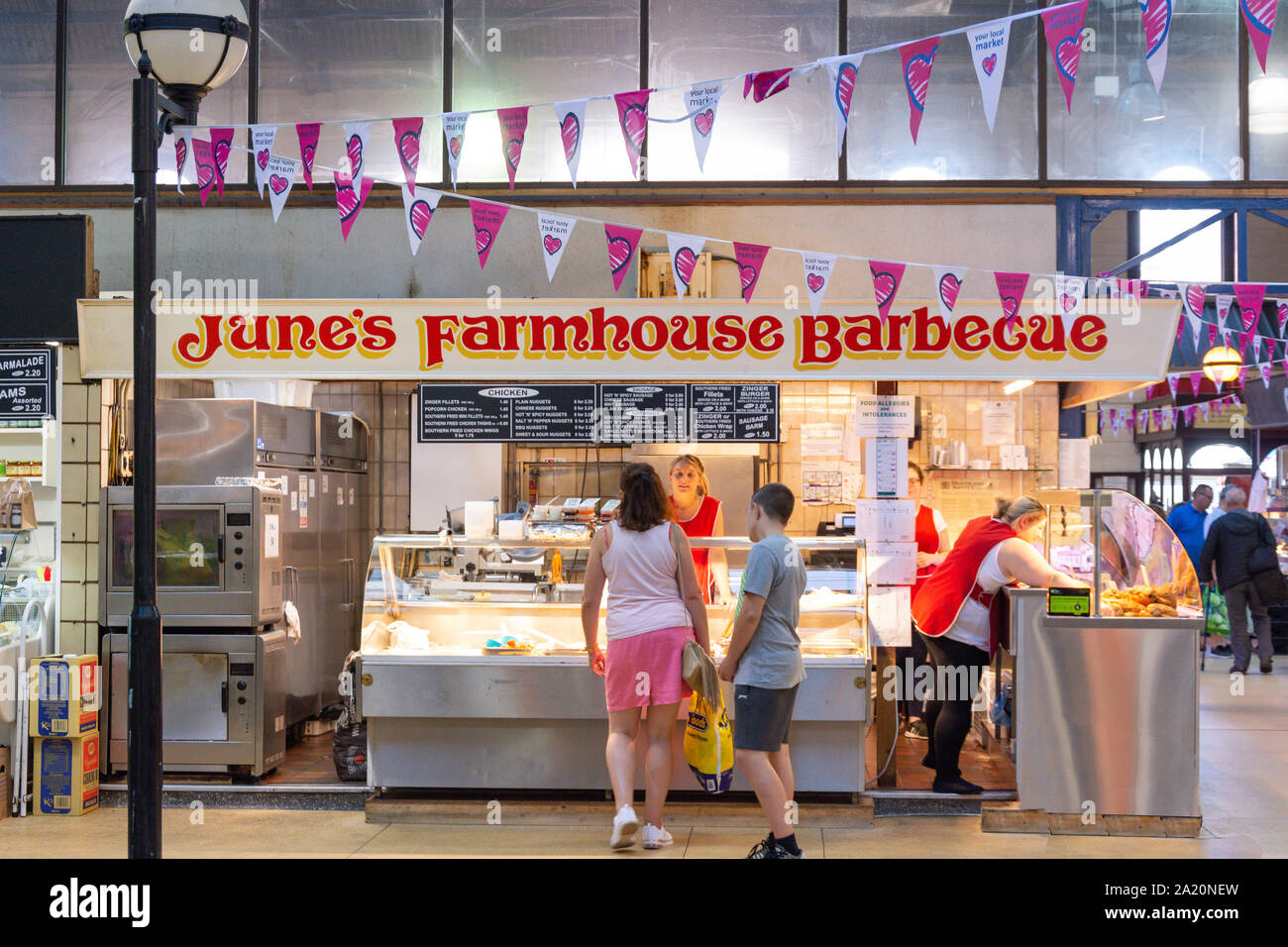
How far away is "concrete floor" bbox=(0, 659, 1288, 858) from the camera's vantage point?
5.82 meters

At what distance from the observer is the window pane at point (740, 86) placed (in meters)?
8.68

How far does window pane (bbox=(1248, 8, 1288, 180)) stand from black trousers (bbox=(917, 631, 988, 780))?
4489mm

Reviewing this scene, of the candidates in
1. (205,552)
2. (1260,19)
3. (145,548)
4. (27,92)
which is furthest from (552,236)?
(27,92)

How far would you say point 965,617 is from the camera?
6785 millimetres

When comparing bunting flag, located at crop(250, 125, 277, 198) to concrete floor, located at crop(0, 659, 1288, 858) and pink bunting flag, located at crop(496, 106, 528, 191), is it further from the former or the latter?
concrete floor, located at crop(0, 659, 1288, 858)

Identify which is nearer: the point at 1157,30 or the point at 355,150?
the point at 1157,30

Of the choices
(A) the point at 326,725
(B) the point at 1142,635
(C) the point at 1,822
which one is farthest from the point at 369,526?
(B) the point at 1142,635

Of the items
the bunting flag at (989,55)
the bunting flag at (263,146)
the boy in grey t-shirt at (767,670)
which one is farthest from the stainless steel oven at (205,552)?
the bunting flag at (989,55)

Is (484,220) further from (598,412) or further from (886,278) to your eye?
(886,278)

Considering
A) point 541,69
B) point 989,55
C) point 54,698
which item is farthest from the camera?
point 541,69

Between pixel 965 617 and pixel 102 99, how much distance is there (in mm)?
7171

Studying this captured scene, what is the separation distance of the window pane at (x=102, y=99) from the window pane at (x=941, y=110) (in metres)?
4.57

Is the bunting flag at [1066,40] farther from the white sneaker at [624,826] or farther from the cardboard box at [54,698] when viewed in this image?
the cardboard box at [54,698]

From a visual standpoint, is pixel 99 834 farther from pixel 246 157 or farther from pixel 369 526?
pixel 246 157
